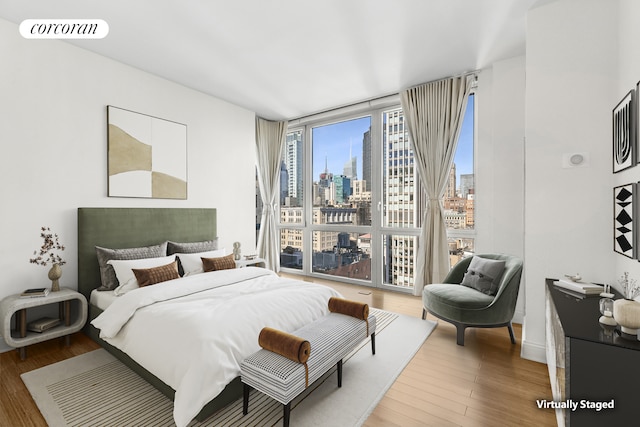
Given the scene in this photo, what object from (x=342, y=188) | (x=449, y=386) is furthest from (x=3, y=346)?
(x=342, y=188)

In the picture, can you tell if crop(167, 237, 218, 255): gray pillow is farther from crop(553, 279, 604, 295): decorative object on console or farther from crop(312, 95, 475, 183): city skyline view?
crop(553, 279, 604, 295): decorative object on console

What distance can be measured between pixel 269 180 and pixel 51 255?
11.0 ft

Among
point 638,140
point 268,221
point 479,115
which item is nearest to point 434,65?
point 479,115

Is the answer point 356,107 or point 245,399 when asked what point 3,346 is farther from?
point 356,107

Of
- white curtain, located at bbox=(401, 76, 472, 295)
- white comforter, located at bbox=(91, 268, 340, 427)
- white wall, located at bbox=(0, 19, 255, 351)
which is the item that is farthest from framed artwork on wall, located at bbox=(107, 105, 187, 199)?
white curtain, located at bbox=(401, 76, 472, 295)

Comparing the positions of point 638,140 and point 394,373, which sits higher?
point 638,140

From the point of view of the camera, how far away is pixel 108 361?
2.46 m

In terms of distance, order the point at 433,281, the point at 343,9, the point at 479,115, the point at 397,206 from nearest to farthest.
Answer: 1. the point at 343,9
2. the point at 479,115
3. the point at 433,281
4. the point at 397,206

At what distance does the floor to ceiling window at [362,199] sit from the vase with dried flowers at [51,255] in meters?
3.49

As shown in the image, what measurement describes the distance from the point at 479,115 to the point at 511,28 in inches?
40.4

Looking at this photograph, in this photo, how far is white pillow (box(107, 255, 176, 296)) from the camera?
2.75 meters

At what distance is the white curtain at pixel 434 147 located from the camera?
3.73 meters

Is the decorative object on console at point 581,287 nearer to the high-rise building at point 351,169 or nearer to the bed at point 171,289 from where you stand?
the bed at point 171,289

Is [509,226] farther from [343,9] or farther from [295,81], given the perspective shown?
[295,81]
